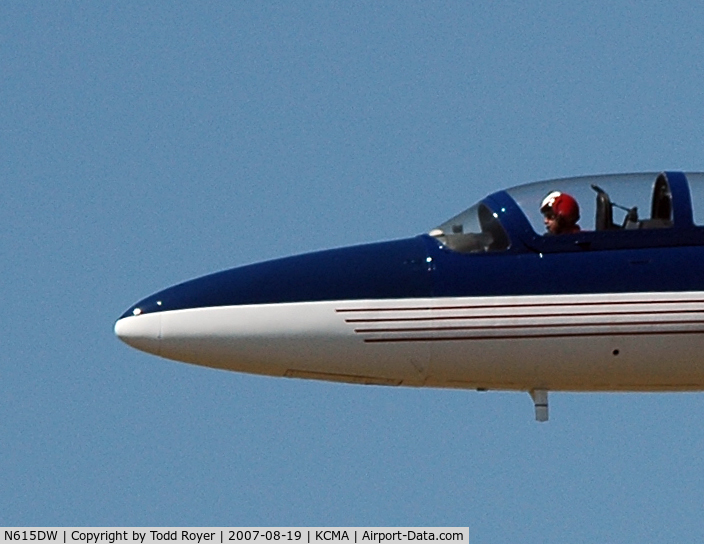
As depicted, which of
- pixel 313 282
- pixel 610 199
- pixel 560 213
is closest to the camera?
pixel 313 282

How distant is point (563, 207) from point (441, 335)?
8.51 feet

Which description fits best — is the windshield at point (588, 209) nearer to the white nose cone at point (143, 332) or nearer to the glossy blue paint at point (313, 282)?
the glossy blue paint at point (313, 282)

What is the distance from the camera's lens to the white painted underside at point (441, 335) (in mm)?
25062

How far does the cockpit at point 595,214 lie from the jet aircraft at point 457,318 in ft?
0.30

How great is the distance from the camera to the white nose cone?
25.1m

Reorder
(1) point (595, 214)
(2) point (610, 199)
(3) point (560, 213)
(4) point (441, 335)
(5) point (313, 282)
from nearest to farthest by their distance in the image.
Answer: (4) point (441, 335) < (5) point (313, 282) < (3) point (560, 213) < (1) point (595, 214) < (2) point (610, 199)

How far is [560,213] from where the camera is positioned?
26.0 m

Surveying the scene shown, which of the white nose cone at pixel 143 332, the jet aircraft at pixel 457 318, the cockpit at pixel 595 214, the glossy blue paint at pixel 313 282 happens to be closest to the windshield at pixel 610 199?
the cockpit at pixel 595 214

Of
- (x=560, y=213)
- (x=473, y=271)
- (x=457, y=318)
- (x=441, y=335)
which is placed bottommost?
(x=441, y=335)

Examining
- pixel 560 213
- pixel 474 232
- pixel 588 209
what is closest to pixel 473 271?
pixel 474 232

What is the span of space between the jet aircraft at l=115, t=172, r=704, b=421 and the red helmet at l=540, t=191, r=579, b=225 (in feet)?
1.25

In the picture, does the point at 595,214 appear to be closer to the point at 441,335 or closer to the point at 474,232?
the point at 474,232

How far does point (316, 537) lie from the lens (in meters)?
27.0

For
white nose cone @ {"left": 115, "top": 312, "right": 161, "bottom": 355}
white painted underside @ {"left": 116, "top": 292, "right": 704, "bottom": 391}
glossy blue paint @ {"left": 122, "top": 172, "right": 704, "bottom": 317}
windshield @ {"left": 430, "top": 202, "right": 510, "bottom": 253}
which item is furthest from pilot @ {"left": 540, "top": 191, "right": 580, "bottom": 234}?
white nose cone @ {"left": 115, "top": 312, "right": 161, "bottom": 355}
